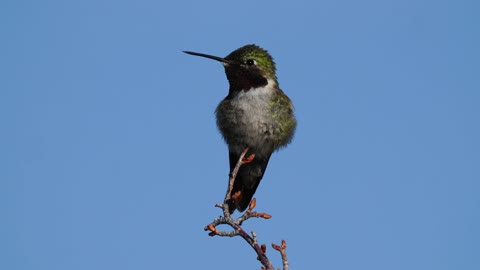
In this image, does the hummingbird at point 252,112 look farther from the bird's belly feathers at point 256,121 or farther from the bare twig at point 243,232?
the bare twig at point 243,232

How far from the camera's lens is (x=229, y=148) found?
6867 mm

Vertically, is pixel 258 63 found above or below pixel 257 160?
above

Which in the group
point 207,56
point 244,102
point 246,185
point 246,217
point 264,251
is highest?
point 207,56

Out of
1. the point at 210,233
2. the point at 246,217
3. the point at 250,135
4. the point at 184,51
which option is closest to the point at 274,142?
the point at 250,135

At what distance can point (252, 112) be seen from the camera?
649 cm

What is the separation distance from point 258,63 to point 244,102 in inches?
29.5

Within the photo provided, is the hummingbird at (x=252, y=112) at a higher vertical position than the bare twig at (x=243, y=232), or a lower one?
higher

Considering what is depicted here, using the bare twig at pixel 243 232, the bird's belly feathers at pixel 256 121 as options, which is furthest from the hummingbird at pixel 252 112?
the bare twig at pixel 243 232

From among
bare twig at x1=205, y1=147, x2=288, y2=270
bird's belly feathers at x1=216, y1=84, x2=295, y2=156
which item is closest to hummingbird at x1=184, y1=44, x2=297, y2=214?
bird's belly feathers at x1=216, y1=84, x2=295, y2=156

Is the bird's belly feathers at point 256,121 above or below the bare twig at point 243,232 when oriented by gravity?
above

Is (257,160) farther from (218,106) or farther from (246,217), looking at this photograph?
(246,217)

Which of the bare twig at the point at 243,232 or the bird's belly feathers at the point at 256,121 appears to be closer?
the bare twig at the point at 243,232

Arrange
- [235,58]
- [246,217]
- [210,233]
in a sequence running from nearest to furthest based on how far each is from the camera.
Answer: [210,233] < [246,217] < [235,58]

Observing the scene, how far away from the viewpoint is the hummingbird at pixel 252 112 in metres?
6.52
